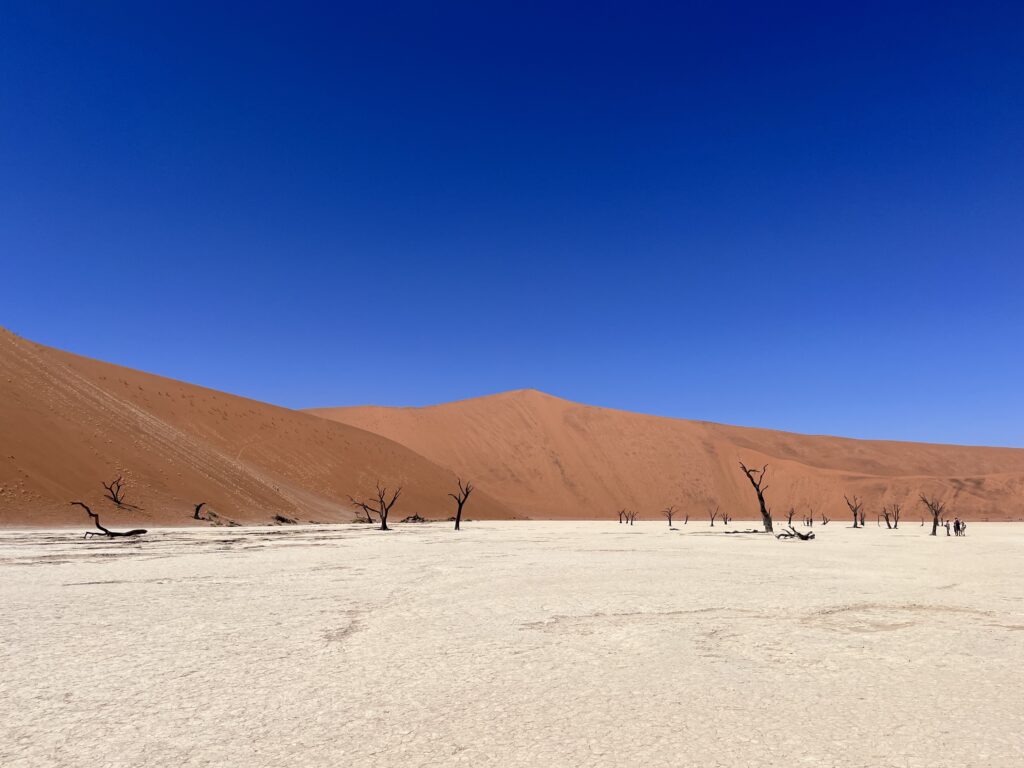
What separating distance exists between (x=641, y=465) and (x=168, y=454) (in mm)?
67784

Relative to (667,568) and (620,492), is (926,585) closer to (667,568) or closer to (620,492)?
(667,568)

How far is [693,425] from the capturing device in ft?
383

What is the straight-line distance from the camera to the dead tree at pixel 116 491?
3631 cm

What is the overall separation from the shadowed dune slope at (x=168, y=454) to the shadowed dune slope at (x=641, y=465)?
60.1 feet

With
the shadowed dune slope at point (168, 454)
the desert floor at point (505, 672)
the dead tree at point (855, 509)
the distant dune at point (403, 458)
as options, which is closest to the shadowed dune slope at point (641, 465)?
the distant dune at point (403, 458)

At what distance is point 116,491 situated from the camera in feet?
119

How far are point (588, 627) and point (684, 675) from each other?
2.45m

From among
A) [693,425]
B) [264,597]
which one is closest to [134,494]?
[264,597]

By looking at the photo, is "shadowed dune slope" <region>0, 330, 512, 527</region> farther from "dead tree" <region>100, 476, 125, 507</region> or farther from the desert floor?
the desert floor

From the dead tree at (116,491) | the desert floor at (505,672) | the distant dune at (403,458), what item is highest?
the distant dune at (403,458)

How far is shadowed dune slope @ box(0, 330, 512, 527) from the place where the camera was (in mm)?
36250

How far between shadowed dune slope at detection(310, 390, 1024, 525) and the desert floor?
70463 millimetres

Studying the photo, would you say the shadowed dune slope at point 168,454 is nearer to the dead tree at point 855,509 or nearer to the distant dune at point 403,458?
the distant dune at point 403,458

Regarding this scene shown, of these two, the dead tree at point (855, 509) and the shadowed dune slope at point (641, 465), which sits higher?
the shadowed dune slope at point (641, 465)
